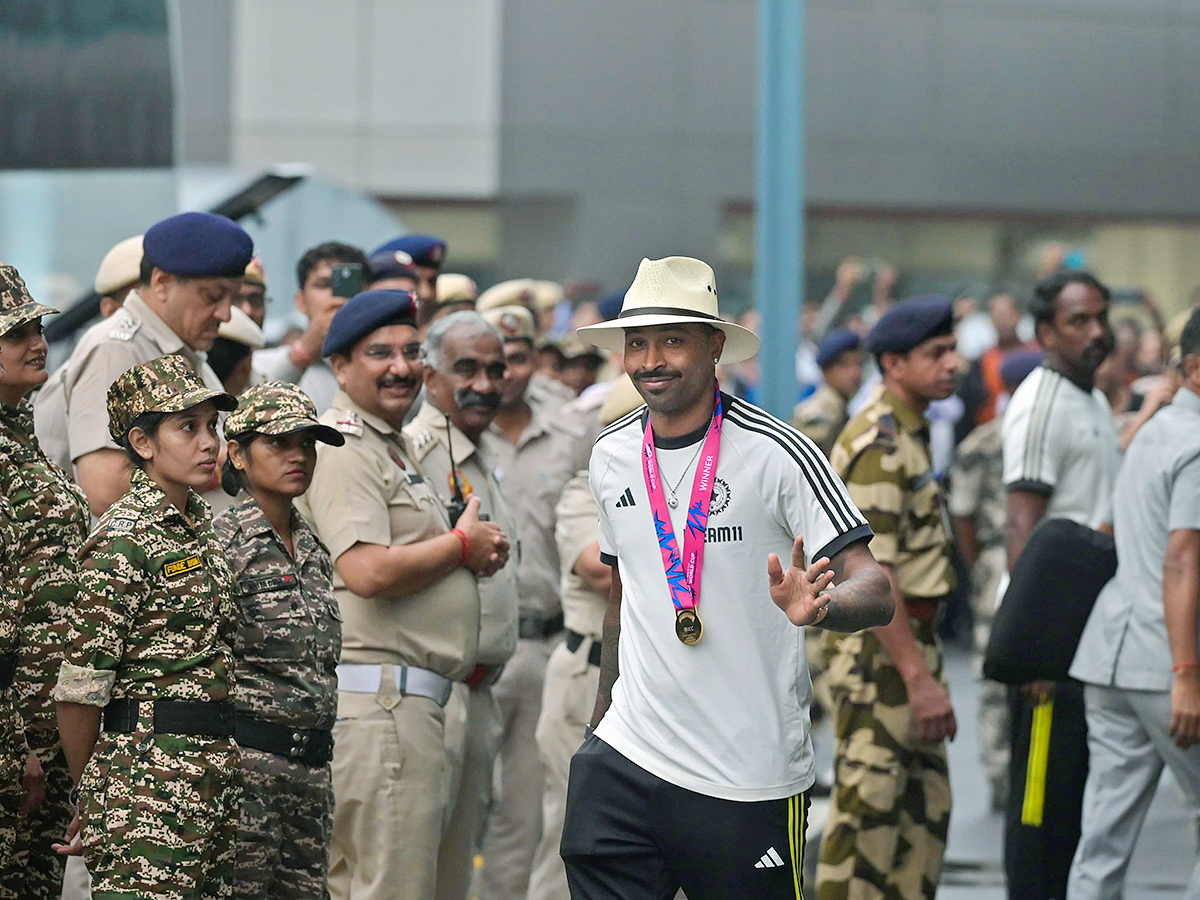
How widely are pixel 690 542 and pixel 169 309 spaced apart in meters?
2.17

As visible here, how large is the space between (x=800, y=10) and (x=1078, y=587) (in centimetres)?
306

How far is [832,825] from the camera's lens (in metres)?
6.54

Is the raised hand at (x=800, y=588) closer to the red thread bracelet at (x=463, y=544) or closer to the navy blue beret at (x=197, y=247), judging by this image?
the red thread bracelet at (x=463, y=544)

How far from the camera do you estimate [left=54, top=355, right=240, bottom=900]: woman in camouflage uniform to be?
453 cm

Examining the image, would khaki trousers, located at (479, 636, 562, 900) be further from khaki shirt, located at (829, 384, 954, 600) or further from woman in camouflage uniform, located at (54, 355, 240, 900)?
woman in camouflage uniform, located at (54, 355, 240, 900)

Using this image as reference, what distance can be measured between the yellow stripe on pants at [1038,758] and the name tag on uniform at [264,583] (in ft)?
10.3

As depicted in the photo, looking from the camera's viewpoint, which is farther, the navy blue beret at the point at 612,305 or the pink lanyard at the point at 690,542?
the navy blue beret at the point at 612,305

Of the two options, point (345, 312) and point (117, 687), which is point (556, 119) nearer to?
point (345, 312)

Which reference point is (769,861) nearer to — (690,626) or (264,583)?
(690,626)

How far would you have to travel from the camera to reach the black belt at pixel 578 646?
22.7 feet

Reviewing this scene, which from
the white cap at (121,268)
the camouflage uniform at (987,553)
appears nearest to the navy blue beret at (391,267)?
the white cap at (121,268)

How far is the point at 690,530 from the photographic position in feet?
14.9

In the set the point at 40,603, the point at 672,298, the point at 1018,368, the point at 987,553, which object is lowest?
the point at 987,553

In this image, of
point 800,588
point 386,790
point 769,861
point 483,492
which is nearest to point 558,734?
point 483,492
